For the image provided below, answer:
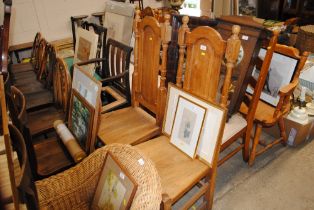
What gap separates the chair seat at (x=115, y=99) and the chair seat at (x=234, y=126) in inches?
32.1

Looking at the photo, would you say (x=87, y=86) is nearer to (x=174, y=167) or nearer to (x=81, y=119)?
(x=81, y=119)

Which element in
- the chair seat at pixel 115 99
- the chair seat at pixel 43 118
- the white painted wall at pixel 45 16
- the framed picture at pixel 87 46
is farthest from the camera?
the white painted wall at pixel 45 16

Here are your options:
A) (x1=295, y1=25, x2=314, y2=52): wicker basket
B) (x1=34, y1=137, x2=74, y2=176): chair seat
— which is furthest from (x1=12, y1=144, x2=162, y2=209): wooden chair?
(x1=295, y1=25, x2=314, y2=52): wicker basket

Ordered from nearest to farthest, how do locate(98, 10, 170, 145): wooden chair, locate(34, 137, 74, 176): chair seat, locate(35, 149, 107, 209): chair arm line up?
locate(35, 149, 107, 209): chair arm → locate(34, 137, 74, 176): chair seat → locate(98, 10, 170, 145): wooden chair

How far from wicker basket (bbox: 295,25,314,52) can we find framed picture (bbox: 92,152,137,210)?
9.68ft

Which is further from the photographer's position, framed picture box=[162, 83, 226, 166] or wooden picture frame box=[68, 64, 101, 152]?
wooden picture frame box=[68, 64, 101, 152]

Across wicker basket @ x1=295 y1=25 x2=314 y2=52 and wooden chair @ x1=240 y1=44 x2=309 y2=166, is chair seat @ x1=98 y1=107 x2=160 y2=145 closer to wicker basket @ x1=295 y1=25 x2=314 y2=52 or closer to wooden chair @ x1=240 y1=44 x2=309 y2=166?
wooden chair @ x1=240 y1=44 x2=309 y2=166

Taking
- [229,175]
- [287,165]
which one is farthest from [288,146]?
[229,175]

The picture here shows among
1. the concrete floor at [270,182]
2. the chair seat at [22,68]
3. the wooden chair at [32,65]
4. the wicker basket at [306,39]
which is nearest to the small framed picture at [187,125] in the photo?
the concrete floor at [270,182]

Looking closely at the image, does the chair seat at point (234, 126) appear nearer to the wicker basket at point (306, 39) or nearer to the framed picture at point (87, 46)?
the framed picture at point (87, 46)

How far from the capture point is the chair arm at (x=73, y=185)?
3.92ft

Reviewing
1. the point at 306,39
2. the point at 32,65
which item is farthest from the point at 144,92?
the point at 306,39

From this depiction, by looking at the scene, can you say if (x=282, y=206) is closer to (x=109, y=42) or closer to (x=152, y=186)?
(x=152, y=186)

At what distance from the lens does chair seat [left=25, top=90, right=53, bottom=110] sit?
2.11m
